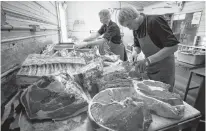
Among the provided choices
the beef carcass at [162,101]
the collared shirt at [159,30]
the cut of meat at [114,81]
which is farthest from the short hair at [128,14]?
the beef carcass at [162,101]

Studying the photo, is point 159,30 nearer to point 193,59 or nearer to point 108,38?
point 108,38

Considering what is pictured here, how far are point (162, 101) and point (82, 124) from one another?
709 millimetres

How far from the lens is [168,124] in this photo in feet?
3.11

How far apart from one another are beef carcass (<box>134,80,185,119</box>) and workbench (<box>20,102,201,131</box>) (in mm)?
53

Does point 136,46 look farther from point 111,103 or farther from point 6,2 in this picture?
point 6,2

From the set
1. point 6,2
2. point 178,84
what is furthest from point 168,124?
point 178,84

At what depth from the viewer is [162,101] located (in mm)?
1033

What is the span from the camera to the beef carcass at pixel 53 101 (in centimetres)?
96

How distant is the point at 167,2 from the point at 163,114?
8.83 meters

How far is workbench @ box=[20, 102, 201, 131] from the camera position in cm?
92

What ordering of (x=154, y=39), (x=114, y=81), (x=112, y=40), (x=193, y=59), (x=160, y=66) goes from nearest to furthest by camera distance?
(x=114, y=81) → (x=154, y=39) → (x=160, y=66) → (x=112, y=40) → (x=193, y=59)

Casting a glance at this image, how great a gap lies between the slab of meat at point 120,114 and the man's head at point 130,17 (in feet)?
4.35

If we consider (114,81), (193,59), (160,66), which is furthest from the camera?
(193,59)

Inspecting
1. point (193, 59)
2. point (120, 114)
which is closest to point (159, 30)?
point (120, 114)
